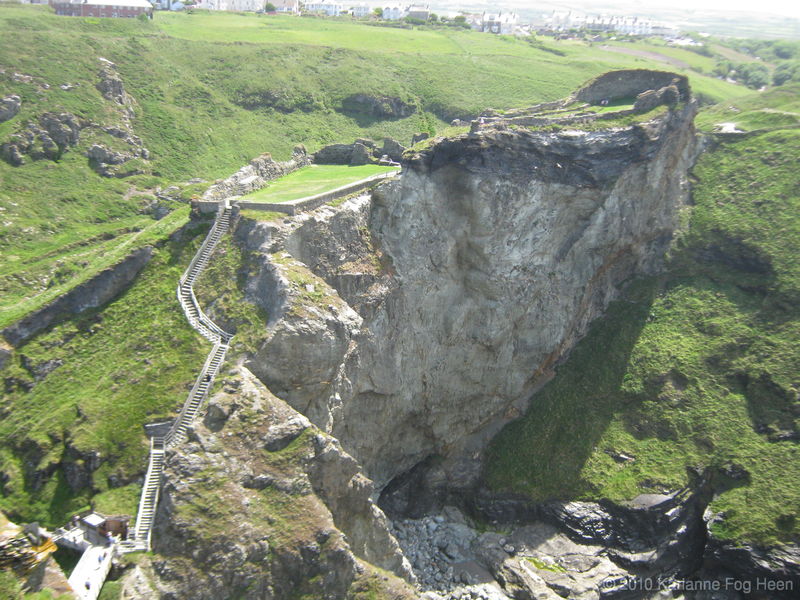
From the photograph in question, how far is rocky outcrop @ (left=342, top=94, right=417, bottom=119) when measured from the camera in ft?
275

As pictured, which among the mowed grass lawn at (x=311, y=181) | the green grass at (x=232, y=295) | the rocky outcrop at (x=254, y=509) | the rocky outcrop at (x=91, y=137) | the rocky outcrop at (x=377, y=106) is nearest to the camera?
the rocky outcrop at (x=254, y=509)

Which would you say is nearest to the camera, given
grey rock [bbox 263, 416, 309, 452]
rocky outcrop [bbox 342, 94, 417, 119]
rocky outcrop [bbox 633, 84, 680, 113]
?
grey rock [bbox 263, 416, 309, 452]

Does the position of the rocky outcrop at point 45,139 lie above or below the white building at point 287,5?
below

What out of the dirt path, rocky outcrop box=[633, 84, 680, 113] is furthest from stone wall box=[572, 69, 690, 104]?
the dirt path

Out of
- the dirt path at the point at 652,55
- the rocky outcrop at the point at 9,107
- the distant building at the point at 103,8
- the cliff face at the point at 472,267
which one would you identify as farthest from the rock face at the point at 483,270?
the dirt path at the point at 652,55

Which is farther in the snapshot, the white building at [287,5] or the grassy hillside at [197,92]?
the white building at [287,5]

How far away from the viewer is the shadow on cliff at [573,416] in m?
41.5

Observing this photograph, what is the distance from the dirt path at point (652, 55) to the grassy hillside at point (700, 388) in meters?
80.2

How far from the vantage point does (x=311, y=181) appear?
40.8m

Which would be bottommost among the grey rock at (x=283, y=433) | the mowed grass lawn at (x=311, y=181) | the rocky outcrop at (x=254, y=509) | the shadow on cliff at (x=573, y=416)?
the shadow on cliff at (x=573, y=416)

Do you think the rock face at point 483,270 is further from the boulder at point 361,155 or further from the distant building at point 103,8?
the distant building at point 103,8

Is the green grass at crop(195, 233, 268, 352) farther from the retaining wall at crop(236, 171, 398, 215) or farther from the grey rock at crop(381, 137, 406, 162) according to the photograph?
the grey rock at crop(381, 137, 406, 162)

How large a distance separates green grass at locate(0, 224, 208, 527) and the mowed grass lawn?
252 inches

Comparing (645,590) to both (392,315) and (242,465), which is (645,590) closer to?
(392,315)
